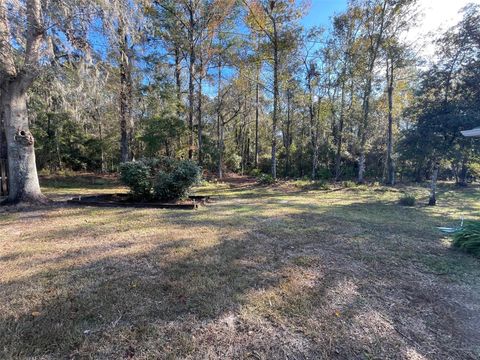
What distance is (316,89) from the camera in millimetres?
16453

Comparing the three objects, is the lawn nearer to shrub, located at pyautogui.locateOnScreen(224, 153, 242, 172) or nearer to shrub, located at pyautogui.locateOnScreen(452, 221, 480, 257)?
shrub, located at pyautogui.locateOnScreen(452, 221, 480, 257)

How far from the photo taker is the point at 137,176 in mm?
6199

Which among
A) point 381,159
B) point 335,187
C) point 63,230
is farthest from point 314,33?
Answer: point 63,230

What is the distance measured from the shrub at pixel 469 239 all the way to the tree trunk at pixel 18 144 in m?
8.42

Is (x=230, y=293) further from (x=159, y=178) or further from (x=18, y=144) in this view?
(x=18, y=144)

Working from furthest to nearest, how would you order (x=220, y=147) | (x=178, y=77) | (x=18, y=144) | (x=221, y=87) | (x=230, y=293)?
(x=220, y=147) < (x=221, y=87) < (x=178, y=77) < (x=18, y=144) < (x=230, y=293)

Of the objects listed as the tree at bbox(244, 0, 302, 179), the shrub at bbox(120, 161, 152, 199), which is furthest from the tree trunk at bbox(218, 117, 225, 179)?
the shrub at bbox(120, 161, 152, 199)

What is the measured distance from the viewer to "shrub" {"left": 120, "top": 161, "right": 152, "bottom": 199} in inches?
244

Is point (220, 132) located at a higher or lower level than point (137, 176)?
higher

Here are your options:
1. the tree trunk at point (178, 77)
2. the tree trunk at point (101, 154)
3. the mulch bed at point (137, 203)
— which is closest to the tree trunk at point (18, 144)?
the mulch bed at point (137, 203)

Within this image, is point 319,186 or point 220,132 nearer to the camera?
point 319,186

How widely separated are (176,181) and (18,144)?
3525mm

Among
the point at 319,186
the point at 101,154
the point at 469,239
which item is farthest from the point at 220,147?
the point at 469,239

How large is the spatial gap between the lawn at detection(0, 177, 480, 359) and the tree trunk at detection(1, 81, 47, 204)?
4.92ft
